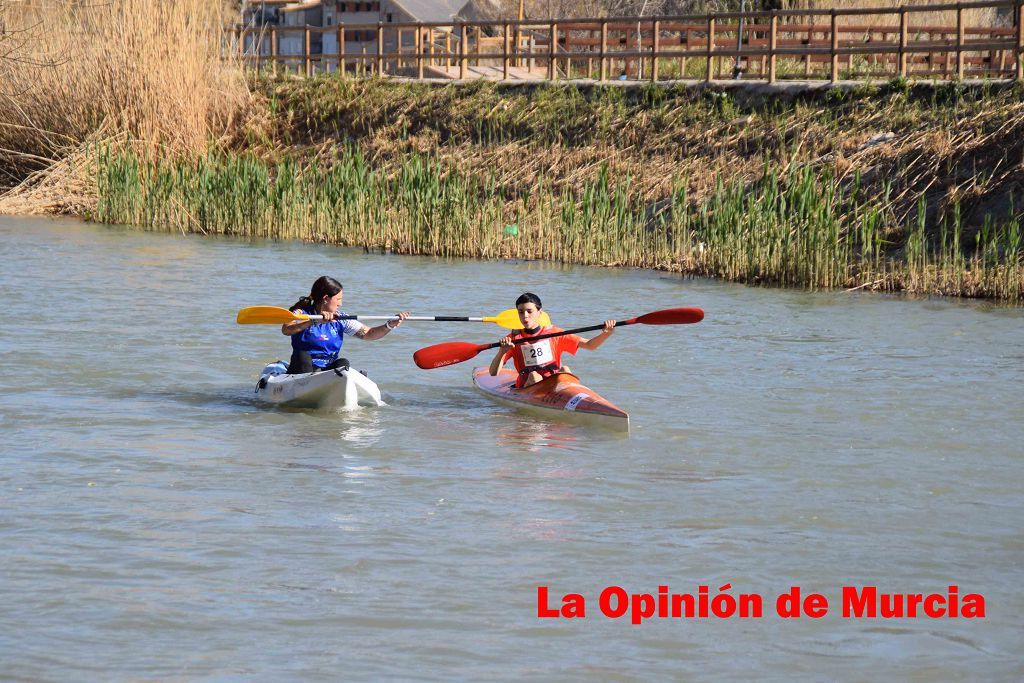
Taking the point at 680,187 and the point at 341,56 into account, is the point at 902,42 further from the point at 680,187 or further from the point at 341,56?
the point at 341,56

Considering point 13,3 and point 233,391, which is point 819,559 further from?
point 13,3

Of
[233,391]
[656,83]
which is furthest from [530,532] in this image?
[656,83]

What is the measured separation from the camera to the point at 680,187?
1864 cm

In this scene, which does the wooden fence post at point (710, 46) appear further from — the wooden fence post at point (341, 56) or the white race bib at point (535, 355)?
the white race bib at point (535, 355)

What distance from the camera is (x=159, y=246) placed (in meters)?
19.7

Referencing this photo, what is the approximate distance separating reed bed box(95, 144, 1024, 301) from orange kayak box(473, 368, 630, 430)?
682 centimetres

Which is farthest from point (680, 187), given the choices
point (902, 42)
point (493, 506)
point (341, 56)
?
point (341, 56)

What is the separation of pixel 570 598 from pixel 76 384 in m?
5.67

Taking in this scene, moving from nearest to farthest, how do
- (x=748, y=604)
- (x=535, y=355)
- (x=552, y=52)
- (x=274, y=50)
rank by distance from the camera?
(x=748, y=604) < (x=535, y=355) < (x=552, y=52) < (x=274, y=50)

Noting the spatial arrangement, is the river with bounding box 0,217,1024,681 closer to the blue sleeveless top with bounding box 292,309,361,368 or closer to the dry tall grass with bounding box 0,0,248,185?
the blue sleeveless top with bounding box 292,309,361,368

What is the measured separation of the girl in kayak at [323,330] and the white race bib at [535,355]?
2.94 ft

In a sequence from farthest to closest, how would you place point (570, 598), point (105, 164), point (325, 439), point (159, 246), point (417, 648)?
point (105, 164)
point (159, 246)
point (325, 439)
point (570, 598)
point (417, 648)

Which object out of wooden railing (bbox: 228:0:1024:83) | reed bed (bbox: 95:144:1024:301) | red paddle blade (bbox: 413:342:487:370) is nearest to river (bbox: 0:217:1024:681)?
red paddle blade (bbox: 413:342:487:370)

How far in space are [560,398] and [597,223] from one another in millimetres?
9259
